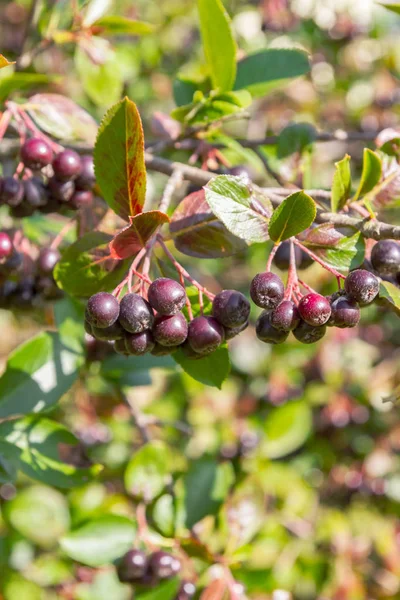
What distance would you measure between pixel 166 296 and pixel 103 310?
100mm

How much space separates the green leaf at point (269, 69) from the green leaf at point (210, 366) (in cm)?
73

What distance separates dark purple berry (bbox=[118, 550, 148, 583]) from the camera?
1.55 m

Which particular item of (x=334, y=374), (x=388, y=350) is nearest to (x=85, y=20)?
(x=334, y=374)

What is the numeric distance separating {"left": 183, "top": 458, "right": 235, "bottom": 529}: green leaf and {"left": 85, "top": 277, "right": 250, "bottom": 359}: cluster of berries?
758mm

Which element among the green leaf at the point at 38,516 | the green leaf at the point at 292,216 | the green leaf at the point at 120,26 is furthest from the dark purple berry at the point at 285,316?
the green leaf at the point at 38,516

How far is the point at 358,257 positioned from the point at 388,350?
8.72ft

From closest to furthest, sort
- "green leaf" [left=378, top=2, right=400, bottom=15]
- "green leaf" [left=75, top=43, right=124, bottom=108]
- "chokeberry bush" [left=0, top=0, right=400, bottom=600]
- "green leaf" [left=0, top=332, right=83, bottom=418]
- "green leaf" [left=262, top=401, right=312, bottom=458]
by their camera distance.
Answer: "chokeberry bush" [left=0, top=0, right=400, bottom=600]
"green leaf" [left=378, top=2, right=400, bottom=15]
"green leaf" [left=0, top=332, right=83, bottom=418]
"green leaf" [left=75, top=43, right=124, bottom=108]
"green leaf" [left=262, top=401, right=312, bottom=458]

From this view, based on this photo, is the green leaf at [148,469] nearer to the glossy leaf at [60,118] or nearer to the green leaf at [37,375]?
the green leaf at [37,375]

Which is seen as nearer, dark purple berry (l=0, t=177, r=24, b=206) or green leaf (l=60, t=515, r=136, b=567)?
dark purple berry (l=0, t=177, r=24, b=206)

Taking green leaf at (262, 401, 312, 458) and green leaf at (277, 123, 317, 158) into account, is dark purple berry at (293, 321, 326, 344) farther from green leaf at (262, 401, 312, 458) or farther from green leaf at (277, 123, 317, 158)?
green leaf at (262, 401, 312, 458)

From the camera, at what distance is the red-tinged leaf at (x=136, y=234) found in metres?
1.06

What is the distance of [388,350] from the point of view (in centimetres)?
364

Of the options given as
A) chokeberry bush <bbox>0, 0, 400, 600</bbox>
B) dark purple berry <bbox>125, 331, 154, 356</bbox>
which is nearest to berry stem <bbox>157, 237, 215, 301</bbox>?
chokeberry bush <bbox>0, 0, 400, 600</bbox>

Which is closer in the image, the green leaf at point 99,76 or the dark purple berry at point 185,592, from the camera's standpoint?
the dark purple berry at point 185,592
